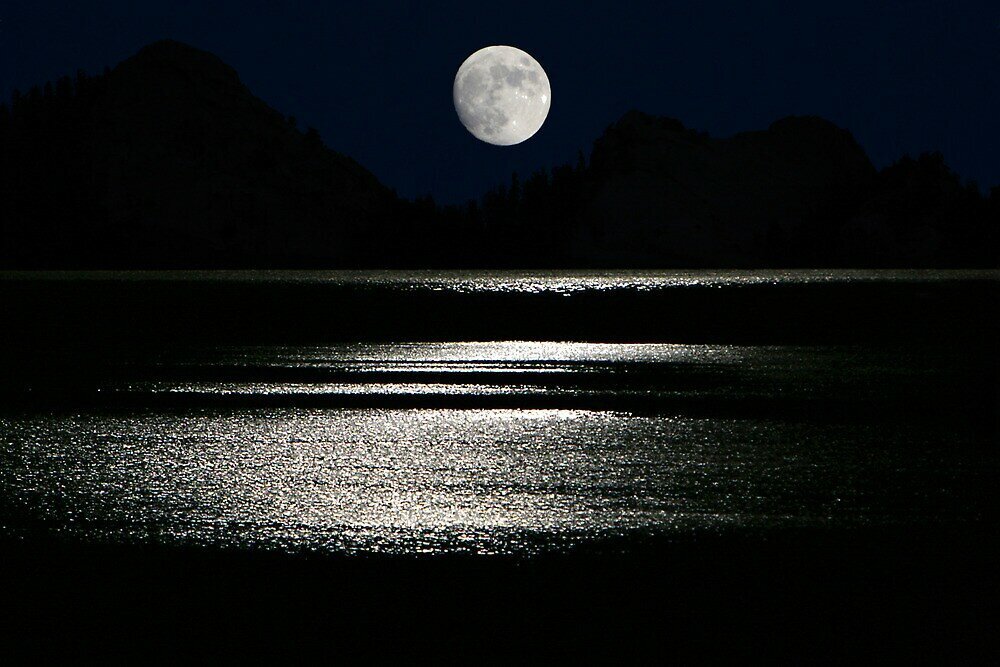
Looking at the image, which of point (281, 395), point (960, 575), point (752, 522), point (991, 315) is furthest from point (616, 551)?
point (991, 315)

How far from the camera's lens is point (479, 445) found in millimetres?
11188

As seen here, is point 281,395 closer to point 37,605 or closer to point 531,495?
point 531,495

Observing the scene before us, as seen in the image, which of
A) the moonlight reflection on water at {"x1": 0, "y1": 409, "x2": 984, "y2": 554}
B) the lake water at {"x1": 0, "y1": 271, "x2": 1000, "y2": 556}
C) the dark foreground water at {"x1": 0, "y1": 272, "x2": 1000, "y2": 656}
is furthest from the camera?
the lake water at {"x1": 0, "y1": 271, "x2": 1000, "y2": 556}

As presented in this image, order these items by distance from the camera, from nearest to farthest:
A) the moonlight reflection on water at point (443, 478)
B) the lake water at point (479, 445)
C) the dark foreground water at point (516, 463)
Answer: the dark foreground water at point (516, 463) < the moonlight reflection on water at point (443, 478) < the lake water at point (479, 445)

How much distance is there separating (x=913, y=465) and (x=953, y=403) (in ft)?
17.5

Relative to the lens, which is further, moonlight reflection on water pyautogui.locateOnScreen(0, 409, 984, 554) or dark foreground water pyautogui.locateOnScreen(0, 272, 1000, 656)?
moonlight reflection on water pyautogui.locateOnScreen(0, 409, 984, 554)

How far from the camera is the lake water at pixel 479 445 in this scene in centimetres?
802

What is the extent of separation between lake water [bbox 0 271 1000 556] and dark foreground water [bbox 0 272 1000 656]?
0.13 ft

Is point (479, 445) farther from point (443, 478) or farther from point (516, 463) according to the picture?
point (443, 478)

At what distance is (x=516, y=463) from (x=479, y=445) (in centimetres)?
101

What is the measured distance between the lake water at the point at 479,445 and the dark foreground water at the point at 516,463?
0.13ft

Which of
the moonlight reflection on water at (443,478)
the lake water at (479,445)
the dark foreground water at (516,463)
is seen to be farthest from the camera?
the lake water at (479,445)

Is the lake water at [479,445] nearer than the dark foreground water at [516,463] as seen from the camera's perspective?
No

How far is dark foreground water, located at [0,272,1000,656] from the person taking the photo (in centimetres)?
730
